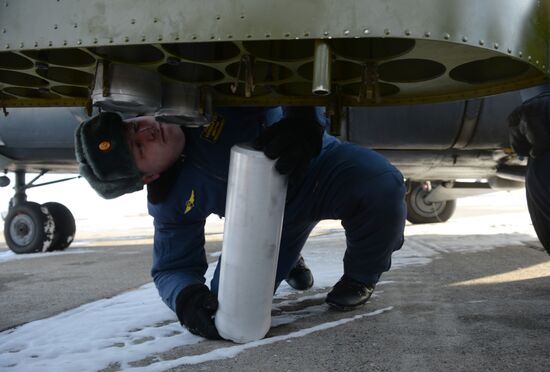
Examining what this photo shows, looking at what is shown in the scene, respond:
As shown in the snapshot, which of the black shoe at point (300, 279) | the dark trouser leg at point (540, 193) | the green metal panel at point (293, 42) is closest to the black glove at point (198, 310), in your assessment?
the green metal panel at point (293, 42)

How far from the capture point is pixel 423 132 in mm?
3535

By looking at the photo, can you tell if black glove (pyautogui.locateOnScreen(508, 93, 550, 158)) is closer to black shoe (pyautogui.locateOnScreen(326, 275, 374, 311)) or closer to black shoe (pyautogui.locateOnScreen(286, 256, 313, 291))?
black shoe (pyautogui.locateOnScreen(326, 275, 374, 311))

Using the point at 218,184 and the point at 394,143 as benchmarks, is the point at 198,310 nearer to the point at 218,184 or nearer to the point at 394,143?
the point at 218,184

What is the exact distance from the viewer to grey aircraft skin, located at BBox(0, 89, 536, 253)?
11.4ft

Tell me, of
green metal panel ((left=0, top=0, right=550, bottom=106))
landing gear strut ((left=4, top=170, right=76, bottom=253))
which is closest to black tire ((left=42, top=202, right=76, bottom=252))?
landing gear strut ((left=4, top=170, right=76, bottom=253))

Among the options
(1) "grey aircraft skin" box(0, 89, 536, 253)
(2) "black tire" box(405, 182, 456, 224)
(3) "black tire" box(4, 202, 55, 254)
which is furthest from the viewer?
(2) "black tire" box(405, 182, 456, 224)

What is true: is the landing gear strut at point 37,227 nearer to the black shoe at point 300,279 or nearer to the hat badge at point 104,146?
the black shoe at point 300,279

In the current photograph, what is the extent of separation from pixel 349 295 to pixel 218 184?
604 mm

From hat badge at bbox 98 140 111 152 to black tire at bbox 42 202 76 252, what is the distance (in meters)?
3.57

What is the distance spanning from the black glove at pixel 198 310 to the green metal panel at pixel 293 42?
638 millimetres

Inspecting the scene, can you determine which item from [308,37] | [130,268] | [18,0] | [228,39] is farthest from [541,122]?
[130,268]

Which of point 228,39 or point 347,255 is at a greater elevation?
point 228,39

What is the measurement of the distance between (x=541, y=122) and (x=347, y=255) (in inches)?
31.3

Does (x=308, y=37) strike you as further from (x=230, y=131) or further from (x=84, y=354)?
(x=84, y=354)
